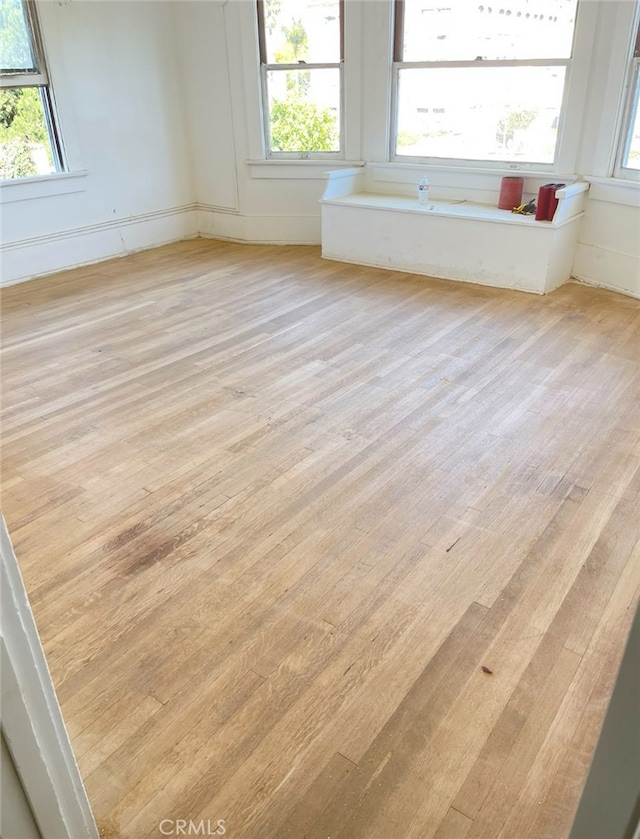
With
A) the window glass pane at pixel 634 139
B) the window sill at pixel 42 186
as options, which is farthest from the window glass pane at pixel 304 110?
the window glass pane at pixel 634 139

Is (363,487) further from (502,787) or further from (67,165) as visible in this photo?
(67,165)

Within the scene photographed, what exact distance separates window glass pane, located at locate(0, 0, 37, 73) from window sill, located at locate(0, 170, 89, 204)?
73 cm

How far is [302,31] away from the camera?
5.04 meters

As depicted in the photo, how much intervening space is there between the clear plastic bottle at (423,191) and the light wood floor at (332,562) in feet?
4.64

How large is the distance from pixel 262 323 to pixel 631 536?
2565 mm

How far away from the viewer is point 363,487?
7.77 feet

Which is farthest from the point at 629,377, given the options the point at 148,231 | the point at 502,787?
the point at 148,231

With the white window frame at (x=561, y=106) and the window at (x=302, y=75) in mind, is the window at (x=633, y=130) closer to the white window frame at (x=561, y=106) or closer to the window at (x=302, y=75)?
the white window frame at (x=561, y=106)

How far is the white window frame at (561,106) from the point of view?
4.07 metres

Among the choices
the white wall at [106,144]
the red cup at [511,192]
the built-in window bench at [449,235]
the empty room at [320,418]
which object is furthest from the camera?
the white wall at [106,144]

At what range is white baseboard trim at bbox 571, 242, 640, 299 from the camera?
4.23 meters

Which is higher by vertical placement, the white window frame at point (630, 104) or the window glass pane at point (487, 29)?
the window glass pane at point (487, 29)

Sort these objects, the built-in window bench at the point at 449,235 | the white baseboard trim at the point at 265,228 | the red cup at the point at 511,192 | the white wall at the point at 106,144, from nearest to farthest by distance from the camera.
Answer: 1. the built-in window bench at the point at 449,235
2. the red cup at the point at 511,192
3. the white wall at the point at 106,144
4. the white baseboard trim at the point at 265,228

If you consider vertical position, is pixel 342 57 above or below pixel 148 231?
above
